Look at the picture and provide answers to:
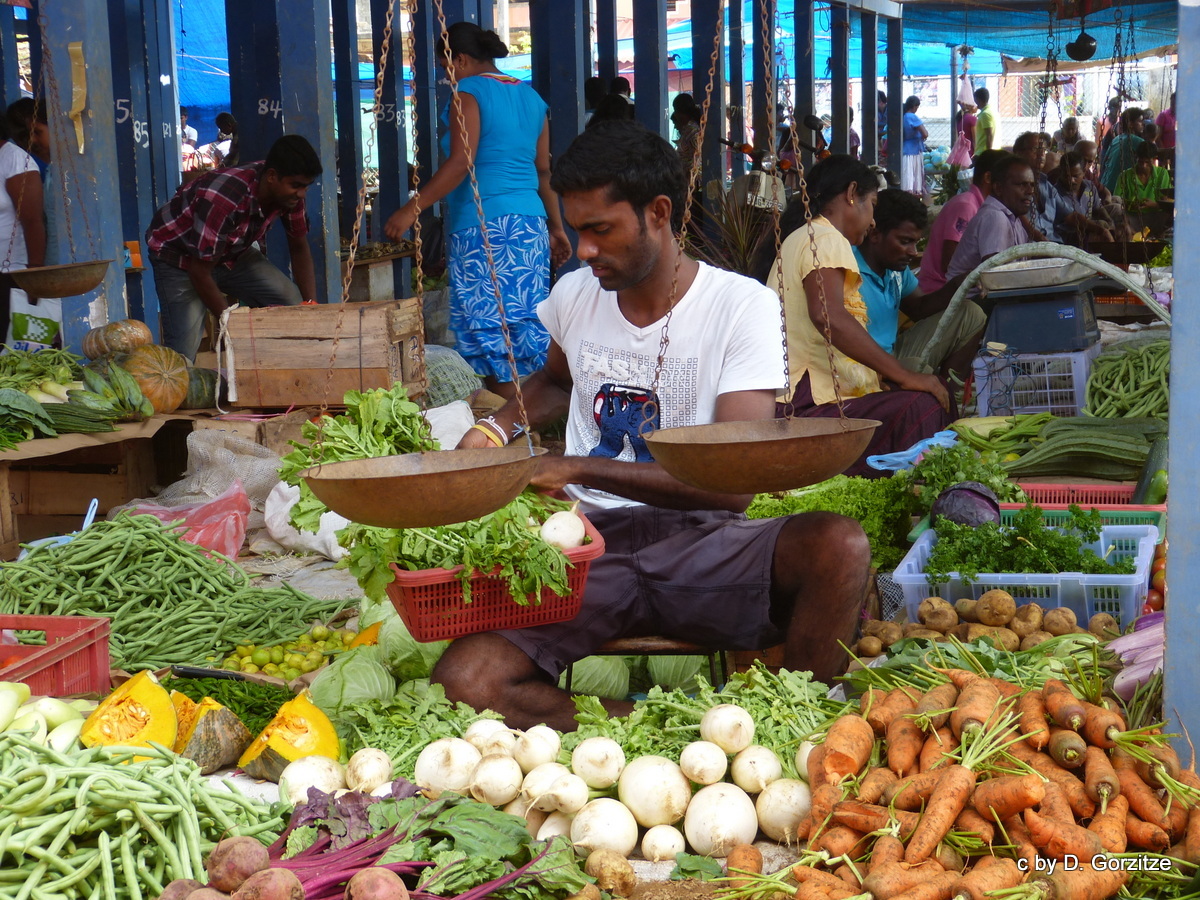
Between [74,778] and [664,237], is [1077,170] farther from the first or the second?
[74,778]

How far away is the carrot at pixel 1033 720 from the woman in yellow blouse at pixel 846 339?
2625 mm

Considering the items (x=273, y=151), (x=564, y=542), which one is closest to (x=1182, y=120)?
(x=564, y=542)

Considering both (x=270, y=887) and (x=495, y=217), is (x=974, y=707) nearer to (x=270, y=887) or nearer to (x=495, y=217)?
(x=270, y=887)

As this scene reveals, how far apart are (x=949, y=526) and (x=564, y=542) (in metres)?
1.44

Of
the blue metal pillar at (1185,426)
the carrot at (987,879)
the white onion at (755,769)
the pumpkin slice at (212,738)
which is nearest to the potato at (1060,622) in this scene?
the blue metal pillar at (1185,426)

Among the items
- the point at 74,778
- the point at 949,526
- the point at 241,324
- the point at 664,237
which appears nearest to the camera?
the point at 74,778

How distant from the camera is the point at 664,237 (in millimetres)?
2879

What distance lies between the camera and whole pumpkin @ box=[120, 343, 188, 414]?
5.32 m

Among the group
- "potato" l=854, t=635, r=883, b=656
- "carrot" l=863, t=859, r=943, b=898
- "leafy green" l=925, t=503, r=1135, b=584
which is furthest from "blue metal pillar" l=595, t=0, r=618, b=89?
"carrot" l=863, t=859, r=943, b=898

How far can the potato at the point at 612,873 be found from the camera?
6.69 feet

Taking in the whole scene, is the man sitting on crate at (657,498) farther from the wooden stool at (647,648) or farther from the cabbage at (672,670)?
the cabbage at (672,670)

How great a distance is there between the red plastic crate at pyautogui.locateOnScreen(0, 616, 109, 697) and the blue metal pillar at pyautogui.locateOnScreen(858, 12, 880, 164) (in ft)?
48.9

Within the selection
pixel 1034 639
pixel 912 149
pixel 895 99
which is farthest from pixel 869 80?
pixel 1034 639

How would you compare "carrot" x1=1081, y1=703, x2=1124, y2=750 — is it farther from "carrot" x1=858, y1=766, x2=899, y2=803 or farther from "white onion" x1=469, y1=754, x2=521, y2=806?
"white onion" x1=469, y1=754, x2=521, y2=806
